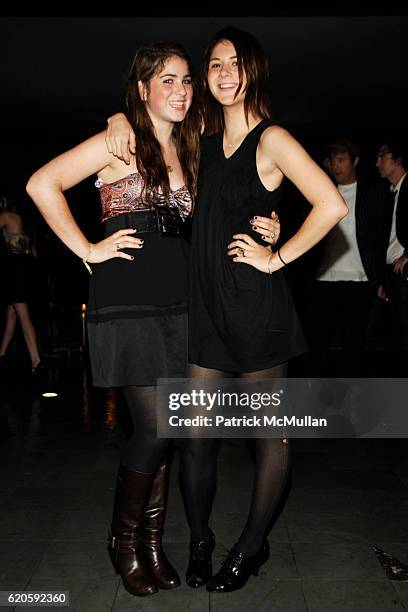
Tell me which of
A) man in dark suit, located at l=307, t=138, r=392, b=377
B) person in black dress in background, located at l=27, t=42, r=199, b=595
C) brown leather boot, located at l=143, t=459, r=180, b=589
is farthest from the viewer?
man in dark suit, located at l=307, t=138, r=392, b=377

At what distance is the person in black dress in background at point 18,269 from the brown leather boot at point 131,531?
3.60m

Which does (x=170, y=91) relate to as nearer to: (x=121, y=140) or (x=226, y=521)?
(x=121, y=140)

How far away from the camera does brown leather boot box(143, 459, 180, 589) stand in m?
2.00

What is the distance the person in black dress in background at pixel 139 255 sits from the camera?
1.90 meters

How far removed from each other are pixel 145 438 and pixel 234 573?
471mm

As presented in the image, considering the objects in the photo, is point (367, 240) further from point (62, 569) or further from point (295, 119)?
point (295, 119)

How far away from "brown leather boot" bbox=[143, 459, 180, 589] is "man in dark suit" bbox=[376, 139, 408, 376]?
2.17 metres

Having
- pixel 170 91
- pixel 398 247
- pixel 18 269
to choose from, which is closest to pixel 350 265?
pixel 398 247

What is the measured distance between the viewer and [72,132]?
1052 centimetres

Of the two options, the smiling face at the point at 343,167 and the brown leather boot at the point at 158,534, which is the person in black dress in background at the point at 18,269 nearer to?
the smiling face at the point at 343,167

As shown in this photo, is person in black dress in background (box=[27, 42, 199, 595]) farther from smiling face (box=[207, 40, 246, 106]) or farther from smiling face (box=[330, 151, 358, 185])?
smiling face (box=[330, 151, 358, 185])

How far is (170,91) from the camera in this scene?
191 cm

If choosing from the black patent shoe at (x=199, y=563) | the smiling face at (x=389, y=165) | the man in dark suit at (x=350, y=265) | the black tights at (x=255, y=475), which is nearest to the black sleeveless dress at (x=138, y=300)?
the black tights at (x=255, y=475)

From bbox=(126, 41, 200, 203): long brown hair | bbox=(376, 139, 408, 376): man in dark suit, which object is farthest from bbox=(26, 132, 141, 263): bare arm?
bbox=(376, 139, 408, 376): man in dark suit
